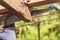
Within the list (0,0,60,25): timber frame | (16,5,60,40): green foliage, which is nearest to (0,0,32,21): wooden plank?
(0,0,60,25): timber frame

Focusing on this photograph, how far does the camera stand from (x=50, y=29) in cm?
390

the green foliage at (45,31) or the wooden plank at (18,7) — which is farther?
the green foliage at (45,31)

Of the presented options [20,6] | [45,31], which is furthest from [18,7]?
[45,31]

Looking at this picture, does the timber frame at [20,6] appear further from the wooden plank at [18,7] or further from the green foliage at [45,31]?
the green foliage at [45,31]

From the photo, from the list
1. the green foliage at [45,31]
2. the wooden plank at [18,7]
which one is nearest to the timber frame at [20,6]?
the wooden plank at [18,7]

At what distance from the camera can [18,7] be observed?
47.6 inches

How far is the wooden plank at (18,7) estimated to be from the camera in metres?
1.08

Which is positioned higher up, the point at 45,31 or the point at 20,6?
the point at 20,6

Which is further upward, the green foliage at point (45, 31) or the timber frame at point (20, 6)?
the timber frame at point (20, 6)

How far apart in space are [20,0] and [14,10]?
0.28 feet

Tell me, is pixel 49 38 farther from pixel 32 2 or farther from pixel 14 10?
pixel 14 10

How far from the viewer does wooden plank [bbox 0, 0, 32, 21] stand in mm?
1081

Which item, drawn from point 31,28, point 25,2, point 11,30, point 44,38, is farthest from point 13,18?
point 31,28

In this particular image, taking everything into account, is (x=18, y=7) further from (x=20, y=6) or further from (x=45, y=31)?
(x=45, y=31)
